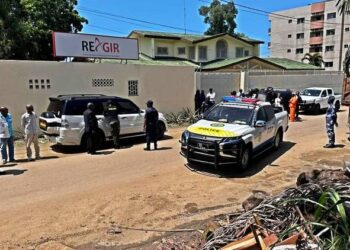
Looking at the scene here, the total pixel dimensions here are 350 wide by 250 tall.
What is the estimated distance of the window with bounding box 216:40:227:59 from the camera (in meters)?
38.5

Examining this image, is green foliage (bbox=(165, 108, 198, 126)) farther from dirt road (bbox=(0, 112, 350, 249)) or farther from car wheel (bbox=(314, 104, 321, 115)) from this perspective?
car wheel (bbox=(314, 104, 321, 115))

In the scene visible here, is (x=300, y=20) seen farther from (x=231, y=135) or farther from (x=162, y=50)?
(x=231, y=135)

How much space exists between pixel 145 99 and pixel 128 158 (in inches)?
280

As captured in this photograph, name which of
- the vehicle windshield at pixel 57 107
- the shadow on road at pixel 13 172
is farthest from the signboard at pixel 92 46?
the shadow on road at pixel 13 172

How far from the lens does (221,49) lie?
38750 mm

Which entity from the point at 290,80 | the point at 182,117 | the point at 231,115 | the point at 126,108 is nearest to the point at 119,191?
the point at 231,115

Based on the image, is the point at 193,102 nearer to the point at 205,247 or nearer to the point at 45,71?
the point at 45,71

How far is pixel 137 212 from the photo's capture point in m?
6.95

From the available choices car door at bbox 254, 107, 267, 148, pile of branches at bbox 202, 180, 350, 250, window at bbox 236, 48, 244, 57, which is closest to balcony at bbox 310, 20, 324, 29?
window at bbox 236, 48, 244, 57

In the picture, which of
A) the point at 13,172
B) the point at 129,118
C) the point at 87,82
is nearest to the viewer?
the point at 13,172

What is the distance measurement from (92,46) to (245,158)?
30.2 ft

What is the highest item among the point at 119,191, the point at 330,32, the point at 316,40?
the point at 330,32

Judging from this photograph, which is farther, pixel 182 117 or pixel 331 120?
pixel 182 117

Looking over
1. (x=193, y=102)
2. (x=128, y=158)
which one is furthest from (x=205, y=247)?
(x=193, y=102)
